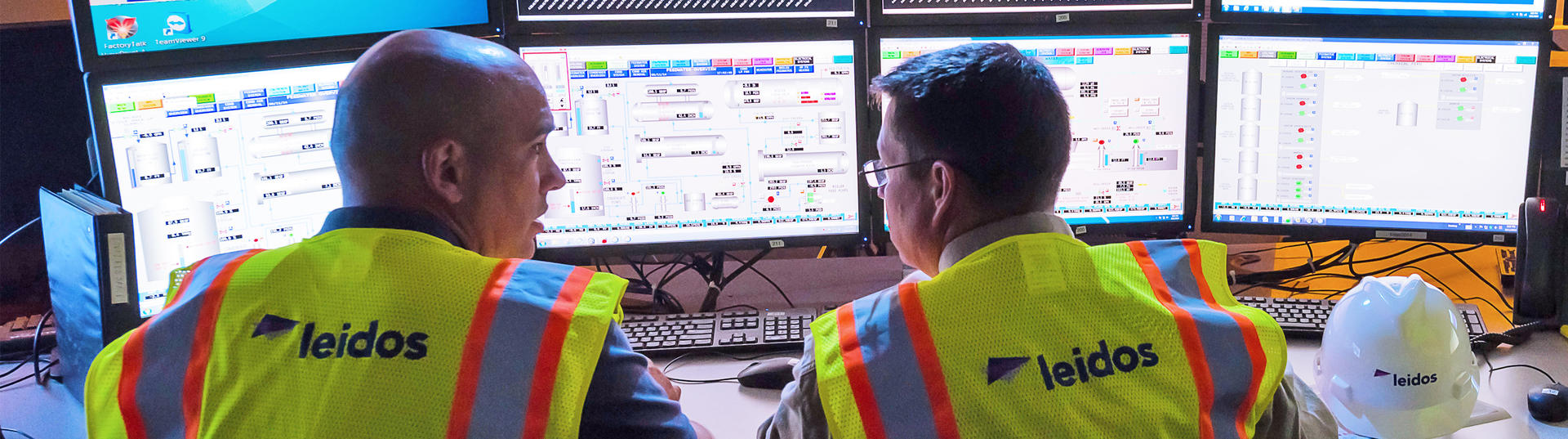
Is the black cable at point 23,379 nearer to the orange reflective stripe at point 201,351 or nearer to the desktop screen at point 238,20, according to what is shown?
the desktop screen at point 238,20

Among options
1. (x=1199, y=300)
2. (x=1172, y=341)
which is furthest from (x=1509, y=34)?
(x=1172, y=341)

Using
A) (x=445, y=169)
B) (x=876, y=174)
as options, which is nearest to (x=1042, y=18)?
(x=876, y=174)

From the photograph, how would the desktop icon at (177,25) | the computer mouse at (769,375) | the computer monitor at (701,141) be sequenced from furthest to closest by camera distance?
the computer monitor at (701,141), the desktop icon at (177,25), the computer mouse at (769,375)

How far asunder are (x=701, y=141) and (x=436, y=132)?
656mm

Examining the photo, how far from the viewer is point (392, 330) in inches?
36.7

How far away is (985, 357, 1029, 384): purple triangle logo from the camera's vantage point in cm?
94

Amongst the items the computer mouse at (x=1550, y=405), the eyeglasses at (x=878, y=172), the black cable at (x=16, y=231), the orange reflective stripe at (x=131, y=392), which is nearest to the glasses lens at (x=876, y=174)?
the eyeglasses at (x=878, y=172)

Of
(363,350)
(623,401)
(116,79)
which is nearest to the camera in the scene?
(363,350)

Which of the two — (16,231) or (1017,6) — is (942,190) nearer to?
(1017,6)

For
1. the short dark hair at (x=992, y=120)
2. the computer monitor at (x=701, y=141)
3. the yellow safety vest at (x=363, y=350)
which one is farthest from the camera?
the computer monitor at (x=701, y=141)

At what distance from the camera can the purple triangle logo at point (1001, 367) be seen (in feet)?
3.07

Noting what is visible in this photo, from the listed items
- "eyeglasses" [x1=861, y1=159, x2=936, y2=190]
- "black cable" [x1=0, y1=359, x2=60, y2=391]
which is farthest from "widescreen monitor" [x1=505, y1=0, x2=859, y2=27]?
"black cable" [x1=0, y1=359, x2=60, y2=391]

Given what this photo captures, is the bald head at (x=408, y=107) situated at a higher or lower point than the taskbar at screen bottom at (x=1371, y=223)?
higher

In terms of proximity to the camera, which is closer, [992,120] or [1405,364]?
[992,120]
